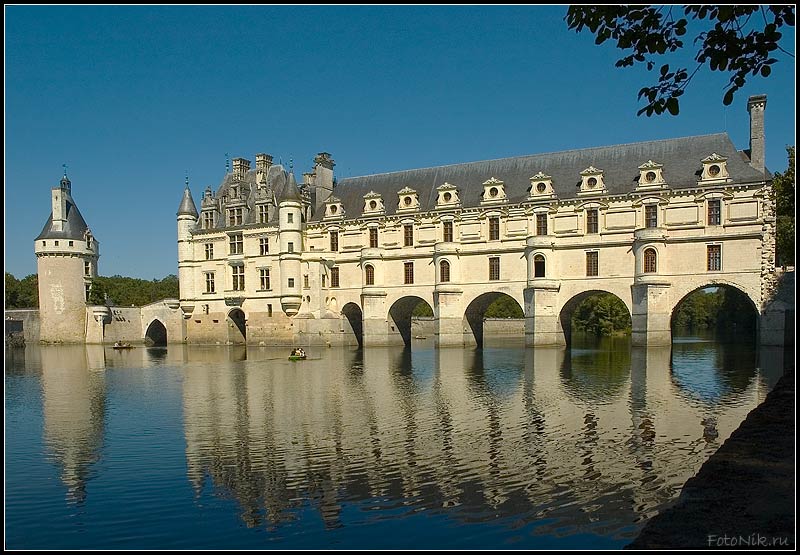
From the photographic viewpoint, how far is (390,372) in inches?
1177

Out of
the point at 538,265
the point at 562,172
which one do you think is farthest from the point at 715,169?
the point at 538,265

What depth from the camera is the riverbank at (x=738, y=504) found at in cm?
568

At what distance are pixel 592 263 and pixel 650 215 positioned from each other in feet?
15.2

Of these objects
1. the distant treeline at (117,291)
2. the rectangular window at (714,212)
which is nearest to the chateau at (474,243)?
the rectangular window at (714,212)

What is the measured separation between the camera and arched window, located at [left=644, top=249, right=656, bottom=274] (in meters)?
38.6

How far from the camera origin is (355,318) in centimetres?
5175

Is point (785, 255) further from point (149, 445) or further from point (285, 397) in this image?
point (149, 445)

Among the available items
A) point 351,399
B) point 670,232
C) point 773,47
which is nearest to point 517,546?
point 773,47

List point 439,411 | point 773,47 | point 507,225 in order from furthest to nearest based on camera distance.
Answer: point 507,225 < point 439,411 < point 773,47

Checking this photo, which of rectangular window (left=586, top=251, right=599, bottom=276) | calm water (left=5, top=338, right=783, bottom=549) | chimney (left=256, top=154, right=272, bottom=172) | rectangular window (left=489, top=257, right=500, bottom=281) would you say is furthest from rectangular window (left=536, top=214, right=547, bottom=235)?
chimney (left=256, top=154, right=272, bottom=172)

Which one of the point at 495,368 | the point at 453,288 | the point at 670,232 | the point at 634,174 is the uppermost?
the point at 634,174

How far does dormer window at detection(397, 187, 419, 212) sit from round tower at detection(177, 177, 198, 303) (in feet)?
69.8

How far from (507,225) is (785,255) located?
665 inches

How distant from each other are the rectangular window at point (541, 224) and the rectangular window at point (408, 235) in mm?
9618
